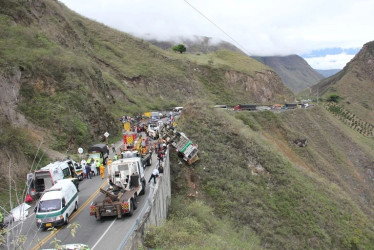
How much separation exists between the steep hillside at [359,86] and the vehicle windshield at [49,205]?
374 feet

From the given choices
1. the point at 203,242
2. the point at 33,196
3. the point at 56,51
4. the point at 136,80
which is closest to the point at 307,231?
Result: the point at 203,242

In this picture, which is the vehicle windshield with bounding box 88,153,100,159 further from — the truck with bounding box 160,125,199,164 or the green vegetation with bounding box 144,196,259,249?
the green vegetation with bounding box 144,196,259,249

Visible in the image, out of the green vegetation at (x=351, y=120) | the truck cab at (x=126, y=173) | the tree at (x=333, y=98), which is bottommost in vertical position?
the green vegetation at (x=351, y=120)

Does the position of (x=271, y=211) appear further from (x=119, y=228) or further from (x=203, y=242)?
(x=119, y=228)

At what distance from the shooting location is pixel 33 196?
16656mm

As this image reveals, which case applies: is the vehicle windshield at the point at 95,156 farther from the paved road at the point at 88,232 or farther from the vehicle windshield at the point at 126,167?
the vehicle windshield at the point at 126,167

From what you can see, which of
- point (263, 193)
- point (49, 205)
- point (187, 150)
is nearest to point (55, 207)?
point (49, 205)

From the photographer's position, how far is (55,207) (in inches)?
522

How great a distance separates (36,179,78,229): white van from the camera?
13.1 metres

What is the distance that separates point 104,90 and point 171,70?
3407 centimetres

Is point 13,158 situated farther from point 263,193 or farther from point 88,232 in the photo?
point 263,193

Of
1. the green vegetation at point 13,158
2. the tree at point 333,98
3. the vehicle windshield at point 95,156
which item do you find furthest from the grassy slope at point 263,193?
the tree at point 333,98

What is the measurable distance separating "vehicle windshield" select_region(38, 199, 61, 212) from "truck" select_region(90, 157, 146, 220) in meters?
1.37

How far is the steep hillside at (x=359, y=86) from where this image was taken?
113 m
